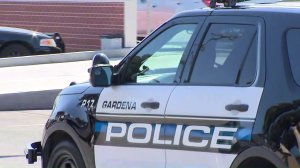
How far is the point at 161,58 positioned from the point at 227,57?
84cm

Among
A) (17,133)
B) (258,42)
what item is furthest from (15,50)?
(258,42)

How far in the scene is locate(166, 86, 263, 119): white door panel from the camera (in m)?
5.32

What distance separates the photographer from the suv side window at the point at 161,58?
6.15 meters

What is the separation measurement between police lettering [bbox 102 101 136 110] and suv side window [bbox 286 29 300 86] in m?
1.51

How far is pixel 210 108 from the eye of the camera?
5566mm

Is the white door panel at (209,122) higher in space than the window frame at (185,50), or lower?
lower

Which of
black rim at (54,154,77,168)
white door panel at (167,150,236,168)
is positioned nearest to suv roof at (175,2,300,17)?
white door panel at (167,150,236,168)

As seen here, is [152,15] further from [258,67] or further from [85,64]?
[258,67]

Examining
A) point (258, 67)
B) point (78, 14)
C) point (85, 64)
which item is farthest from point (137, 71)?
point (78, 14)

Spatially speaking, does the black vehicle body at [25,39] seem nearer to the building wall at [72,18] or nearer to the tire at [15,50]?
the tire at [15,50]

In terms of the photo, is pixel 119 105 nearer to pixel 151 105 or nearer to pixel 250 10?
pixel 151 105

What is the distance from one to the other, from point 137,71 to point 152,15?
19.8 metres

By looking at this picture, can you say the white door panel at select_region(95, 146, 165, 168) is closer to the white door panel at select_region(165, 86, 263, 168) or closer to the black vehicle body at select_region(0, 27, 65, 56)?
the white door panel at select_region(165, 86, 263, 168)

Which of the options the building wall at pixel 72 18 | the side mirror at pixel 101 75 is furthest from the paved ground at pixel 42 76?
the side mirror at pixel 101 75
